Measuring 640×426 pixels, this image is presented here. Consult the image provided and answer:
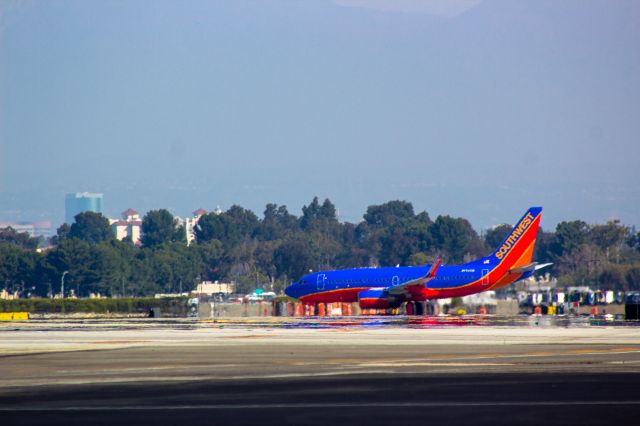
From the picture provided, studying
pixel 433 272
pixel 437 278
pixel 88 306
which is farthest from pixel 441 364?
pixel 88 306

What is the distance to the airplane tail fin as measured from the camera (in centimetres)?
9881

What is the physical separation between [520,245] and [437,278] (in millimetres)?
7838

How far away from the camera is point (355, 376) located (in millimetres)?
30547

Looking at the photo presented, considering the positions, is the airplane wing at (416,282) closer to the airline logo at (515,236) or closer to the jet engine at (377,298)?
the jet engine at (377,298)

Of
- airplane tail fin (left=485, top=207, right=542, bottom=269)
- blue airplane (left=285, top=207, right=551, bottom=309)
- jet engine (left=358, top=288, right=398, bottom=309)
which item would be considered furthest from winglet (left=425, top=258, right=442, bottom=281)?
airplane tail fin (left=485, top=207, right=542, bottom=269)

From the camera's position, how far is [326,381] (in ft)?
95.7

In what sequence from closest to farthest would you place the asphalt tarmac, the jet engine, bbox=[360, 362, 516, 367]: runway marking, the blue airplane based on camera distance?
the asphalt tarmac, bbox=[360, 362, 516, 367]: runway marking, the jet engine, the blue airplane

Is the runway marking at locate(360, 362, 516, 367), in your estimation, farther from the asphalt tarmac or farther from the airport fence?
the airport fence

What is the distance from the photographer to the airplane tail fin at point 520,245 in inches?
3890

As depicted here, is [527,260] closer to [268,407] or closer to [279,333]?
[279,333]

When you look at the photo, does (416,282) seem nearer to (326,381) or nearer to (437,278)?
(437,278)

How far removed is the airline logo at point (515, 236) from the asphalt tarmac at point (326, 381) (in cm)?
4904

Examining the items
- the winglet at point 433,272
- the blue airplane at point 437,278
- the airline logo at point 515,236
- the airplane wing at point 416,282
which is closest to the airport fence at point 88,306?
the blue airplane at point 437,278

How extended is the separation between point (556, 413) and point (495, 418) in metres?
1.32
